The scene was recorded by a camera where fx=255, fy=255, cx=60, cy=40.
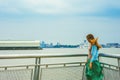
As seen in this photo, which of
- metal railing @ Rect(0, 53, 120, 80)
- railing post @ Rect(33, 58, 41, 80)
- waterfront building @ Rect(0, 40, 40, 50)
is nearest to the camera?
metal railing @ Rect(0, 53, 120, 80)

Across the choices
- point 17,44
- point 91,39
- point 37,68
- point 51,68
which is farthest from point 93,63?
point 17,44

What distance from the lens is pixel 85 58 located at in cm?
610

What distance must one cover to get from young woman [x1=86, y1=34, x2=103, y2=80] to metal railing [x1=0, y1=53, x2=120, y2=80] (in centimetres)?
28

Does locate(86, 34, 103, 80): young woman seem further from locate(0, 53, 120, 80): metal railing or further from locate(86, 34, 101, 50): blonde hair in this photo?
locate(0, 53, 120, 80): metal railing

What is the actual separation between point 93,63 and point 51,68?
3.07 ft

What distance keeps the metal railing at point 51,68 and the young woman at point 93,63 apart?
0.93 feet

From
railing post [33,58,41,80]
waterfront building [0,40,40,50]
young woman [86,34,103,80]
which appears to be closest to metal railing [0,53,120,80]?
railing post [33,58,41,80]

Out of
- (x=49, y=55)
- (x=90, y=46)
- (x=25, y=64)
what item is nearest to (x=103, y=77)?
(x=90, y=46)

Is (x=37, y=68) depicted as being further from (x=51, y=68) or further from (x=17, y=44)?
(x=17, y=44)

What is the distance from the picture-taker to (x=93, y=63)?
5.62m

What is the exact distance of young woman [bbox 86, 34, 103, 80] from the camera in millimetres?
5527

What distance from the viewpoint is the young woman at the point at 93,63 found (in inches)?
218

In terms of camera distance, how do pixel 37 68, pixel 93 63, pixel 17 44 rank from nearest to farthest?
pixel 37 68 → pixel 93 63 → pixel 17 44

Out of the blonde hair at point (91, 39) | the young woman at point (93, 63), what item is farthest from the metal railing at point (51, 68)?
the blonde hair at point (91, 39)
